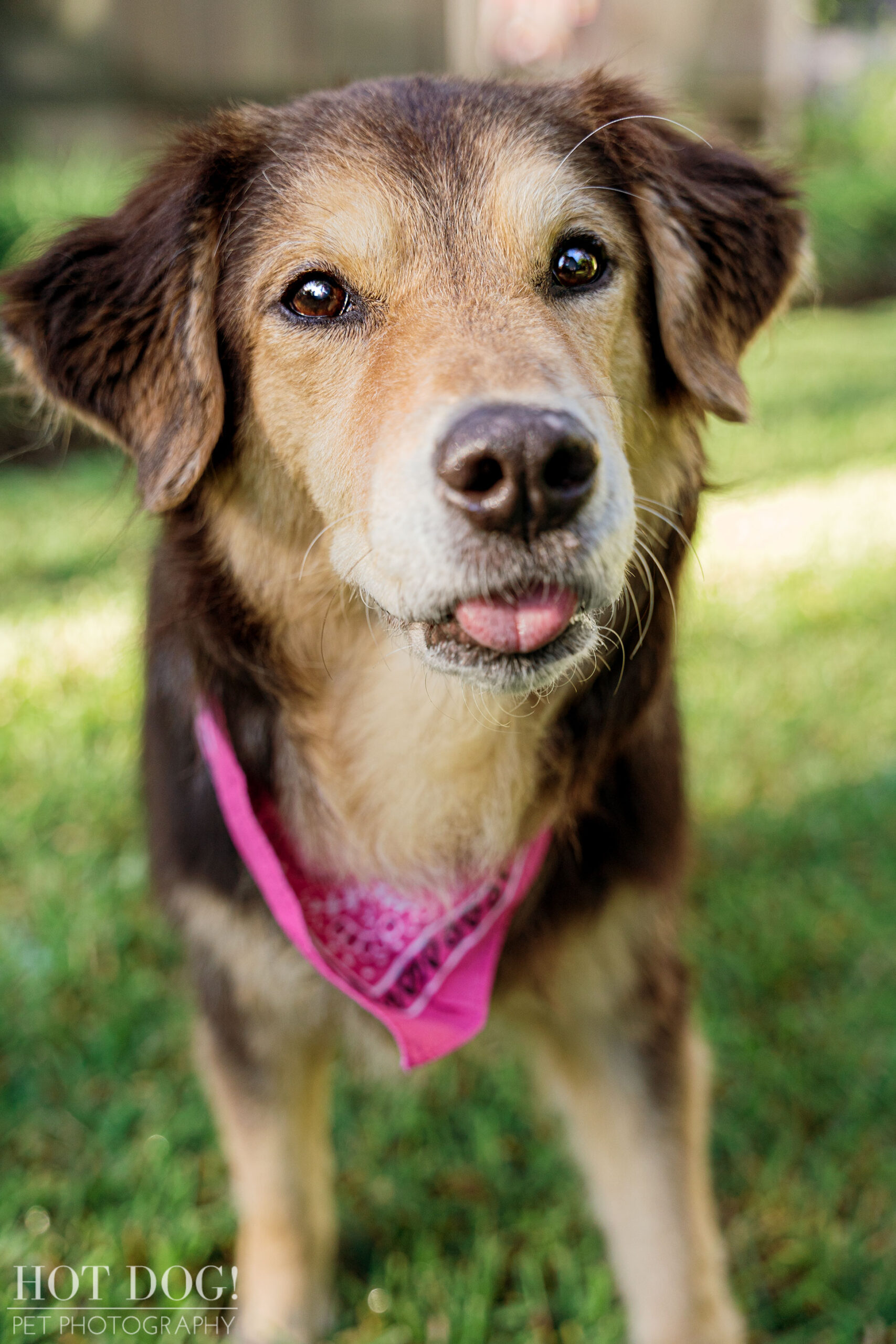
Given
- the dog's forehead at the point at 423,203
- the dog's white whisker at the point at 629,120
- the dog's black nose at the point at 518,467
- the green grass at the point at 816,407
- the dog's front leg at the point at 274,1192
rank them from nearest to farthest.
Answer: the dog's black nose at the point at 518,467
the dog's forehead at the point at 423,203
the dog's white whisker at the point at 629,120
the dog's front leg at the point at 274,1192
the green grass at the point at 816,407

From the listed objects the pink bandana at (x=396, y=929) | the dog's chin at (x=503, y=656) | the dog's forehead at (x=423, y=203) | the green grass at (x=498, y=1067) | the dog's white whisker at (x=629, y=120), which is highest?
the dog's white whisker at (x=629, y=120)

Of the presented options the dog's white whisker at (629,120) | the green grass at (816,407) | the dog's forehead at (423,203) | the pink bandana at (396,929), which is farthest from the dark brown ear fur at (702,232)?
the green grass at (816,407)

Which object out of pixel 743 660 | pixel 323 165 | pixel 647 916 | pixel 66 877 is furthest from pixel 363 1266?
pixel 743 660

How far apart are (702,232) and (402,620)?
102cm

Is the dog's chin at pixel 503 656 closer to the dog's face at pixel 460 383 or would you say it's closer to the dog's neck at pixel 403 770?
the dog's face at pixel 460 383

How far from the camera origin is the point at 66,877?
347 cm

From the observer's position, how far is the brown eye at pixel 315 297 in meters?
1.93

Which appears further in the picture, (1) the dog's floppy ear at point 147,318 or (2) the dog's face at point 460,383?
(1) the dog's floppy ear at point 147,318

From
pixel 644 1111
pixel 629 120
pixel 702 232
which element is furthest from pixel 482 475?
pixel 644 1111

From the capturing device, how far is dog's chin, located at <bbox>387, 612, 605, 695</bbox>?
171cm

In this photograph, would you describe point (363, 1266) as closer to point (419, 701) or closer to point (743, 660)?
point (419, 701)

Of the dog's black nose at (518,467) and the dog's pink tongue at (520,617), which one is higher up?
the dog's black nose at (518,467)

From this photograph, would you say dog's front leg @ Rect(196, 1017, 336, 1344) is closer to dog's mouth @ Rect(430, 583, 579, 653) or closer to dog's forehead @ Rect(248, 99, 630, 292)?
dog's mouth @ Rect(430, 583, 579, 653)

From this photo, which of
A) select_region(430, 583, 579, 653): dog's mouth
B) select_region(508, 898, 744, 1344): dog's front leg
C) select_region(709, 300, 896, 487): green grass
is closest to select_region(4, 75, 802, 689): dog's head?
select_region(430, 583, 579, 653): dog's mouth
